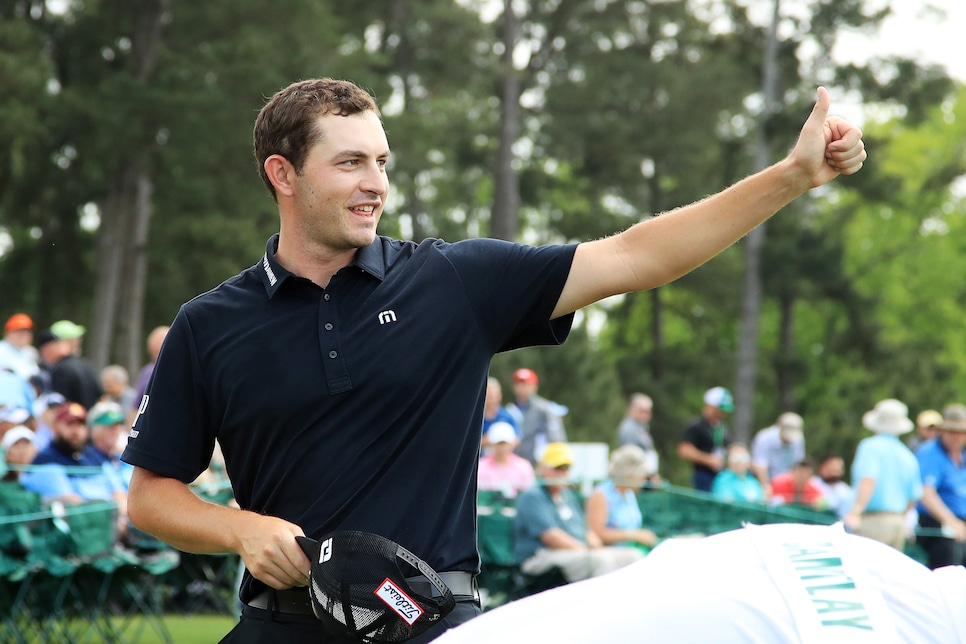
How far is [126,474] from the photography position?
10781mm

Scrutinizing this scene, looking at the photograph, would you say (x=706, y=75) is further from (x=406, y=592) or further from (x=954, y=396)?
(x=406, y=592)

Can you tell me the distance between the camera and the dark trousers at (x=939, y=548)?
12.4m

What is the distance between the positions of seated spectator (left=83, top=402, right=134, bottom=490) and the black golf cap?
8201 mm

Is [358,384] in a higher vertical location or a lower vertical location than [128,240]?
higher

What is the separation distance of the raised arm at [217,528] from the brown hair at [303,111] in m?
0.84

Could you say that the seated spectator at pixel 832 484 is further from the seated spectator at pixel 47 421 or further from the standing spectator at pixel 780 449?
the seated spectator at pixel 47 421

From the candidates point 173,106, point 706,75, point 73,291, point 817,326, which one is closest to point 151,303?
point 73,291

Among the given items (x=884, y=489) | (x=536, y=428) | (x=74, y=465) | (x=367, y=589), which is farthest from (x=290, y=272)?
(x=536, y=428)

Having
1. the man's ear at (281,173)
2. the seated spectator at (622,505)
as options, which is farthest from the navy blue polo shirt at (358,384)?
the seated spectator at (622,505)

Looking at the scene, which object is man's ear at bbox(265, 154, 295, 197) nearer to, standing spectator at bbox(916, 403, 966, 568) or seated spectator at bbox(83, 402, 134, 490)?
seated spectator at bbox(83, 402, 134, 490)

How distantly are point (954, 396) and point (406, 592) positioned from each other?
32.7 metres

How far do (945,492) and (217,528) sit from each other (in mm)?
11288

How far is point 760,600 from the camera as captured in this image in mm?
1786

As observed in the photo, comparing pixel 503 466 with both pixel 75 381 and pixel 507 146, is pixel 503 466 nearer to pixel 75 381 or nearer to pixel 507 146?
pixel 75 381
